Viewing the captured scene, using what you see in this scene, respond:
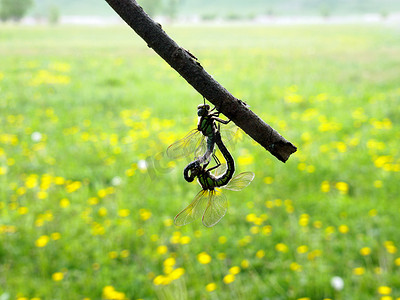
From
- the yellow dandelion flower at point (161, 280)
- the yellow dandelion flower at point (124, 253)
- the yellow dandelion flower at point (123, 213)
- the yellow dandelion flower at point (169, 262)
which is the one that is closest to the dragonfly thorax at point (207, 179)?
the yellow dandelion flower at point (161, 280)

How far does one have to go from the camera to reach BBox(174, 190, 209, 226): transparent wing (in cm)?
84

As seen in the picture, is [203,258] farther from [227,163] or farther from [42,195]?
[227,163]

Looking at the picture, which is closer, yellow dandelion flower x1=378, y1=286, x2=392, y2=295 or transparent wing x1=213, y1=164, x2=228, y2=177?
transparent wing x1=213, y1=164, x2=228, y2=177

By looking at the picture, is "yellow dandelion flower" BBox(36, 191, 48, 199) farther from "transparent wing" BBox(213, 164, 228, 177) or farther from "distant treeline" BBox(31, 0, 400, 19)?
"distant treeline" BBox(31, 0, 400, 19)

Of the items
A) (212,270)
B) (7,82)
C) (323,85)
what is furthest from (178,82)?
(212,270)

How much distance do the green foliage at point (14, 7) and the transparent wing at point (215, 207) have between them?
174 feet

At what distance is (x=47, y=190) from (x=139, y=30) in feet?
14.7

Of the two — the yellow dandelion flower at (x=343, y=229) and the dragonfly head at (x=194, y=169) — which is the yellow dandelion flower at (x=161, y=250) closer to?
the yellow dandelion flower at (x=343, y=229)

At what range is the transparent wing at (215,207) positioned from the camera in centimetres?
81

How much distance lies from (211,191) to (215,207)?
0.12 ft

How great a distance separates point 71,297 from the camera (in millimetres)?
3121

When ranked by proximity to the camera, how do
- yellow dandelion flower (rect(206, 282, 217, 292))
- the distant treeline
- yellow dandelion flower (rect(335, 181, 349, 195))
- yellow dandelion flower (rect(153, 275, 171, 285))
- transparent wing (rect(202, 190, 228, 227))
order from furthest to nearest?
1. the distant treeline
2. yellow dandelion flower (rect(335, 181, 349, 195))
3. yellow dandelion flower (rect(153, 275, 171, 285))
4. yellow dandelion flower (rect(206, 282, 217, 292))
5. transparent wing (rect(202, 190, 228, 227))

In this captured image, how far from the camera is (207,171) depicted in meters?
0.76

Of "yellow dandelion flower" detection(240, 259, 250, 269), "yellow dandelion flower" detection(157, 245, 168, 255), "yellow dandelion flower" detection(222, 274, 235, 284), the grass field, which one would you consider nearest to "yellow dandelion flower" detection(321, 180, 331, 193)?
the grass field
